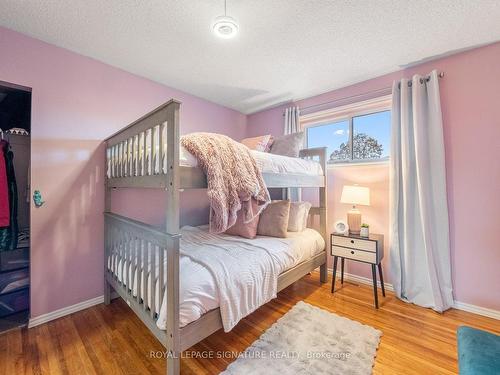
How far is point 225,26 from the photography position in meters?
1.59

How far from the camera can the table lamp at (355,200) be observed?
2.38 metres

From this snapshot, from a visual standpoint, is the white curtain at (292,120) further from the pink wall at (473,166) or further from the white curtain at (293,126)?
→ the pink wall at (473,166)

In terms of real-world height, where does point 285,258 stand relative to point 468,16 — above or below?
below

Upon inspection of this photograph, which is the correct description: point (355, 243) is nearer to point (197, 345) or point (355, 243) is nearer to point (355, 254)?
point (355, 254)

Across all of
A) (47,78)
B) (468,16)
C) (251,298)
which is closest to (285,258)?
(251,298)

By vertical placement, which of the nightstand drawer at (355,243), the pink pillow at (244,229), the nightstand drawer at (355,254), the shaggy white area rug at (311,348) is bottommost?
the shaggy white area rug at (311,348)

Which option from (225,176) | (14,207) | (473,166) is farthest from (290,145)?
(14,207)

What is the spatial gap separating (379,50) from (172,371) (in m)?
2.83

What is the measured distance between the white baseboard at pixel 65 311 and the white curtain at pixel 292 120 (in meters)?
2.80

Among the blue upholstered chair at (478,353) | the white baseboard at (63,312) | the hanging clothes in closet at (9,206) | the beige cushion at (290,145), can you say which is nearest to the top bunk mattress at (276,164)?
the beige cushion at (290,145)

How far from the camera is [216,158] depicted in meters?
1.50

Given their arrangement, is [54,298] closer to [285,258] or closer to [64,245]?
[64,245]

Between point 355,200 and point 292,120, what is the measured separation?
1399 mm

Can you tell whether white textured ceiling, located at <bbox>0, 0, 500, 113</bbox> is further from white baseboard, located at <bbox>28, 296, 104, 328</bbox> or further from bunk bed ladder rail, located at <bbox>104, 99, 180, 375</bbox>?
white baseboard, located at <bbox>28, 296, 104, 328</bbox>
